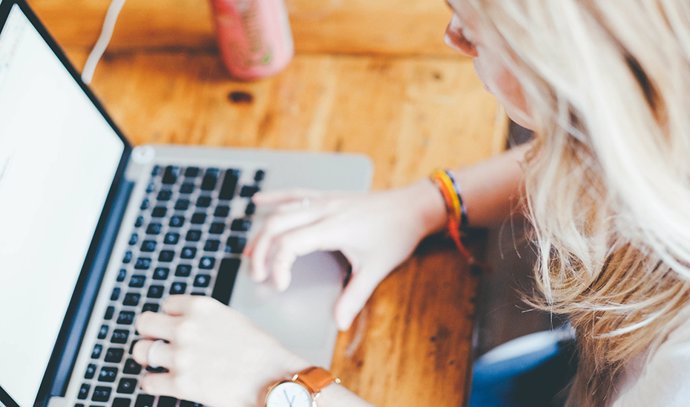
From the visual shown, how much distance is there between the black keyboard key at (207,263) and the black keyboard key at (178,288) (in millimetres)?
29

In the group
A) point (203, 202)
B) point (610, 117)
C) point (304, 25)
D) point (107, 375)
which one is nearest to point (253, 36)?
point (304, 25)

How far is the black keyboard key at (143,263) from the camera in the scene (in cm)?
82

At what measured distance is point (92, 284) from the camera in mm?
810

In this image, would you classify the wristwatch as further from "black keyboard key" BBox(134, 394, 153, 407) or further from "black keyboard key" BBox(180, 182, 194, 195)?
"black keyboard key" BBox(180, 182, 194, 195)

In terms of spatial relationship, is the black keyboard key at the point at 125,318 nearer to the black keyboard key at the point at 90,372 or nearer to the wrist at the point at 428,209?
the black keyboard key at the point at 90,372

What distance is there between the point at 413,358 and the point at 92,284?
365mm

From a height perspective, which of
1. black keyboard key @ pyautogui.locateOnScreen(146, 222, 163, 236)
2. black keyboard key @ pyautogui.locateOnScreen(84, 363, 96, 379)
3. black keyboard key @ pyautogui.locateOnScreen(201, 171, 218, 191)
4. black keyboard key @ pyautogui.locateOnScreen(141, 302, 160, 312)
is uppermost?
black keyboard key @ pyautogui.locateOnScreen(201, 171, 218, 191)

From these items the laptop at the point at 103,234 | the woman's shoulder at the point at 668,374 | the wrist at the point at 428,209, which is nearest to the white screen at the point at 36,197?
the laptop at the point at 103,234

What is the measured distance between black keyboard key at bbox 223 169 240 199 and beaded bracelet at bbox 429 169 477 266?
9.5 inches

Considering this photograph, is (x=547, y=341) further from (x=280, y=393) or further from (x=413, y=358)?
(x=280, y=393)

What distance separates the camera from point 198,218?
2.79ft

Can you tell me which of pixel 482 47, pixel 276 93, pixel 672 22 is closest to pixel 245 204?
Result: pixel 276 93

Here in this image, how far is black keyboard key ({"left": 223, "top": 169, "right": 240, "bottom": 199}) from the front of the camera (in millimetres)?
865

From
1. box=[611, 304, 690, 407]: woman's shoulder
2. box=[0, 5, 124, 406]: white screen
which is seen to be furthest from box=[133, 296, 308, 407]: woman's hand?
box=[611, 304, 690, 407]: woman's shoulder
